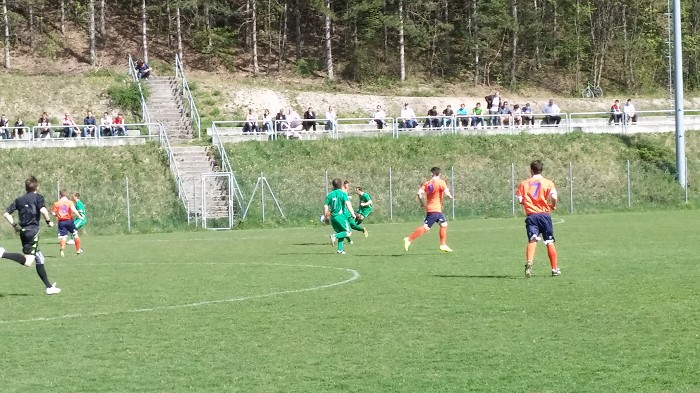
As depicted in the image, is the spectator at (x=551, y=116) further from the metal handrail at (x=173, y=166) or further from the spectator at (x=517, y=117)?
the metal handrail at (x=173, y=166)

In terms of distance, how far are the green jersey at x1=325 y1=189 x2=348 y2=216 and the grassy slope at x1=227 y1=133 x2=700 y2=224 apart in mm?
17657

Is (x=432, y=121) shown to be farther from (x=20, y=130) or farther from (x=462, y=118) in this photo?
(x=20, y=130)

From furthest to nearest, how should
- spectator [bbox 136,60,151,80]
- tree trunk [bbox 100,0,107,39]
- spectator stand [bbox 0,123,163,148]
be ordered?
tree trunk [bbox 100,0,107,39]
spectator [bbox 136,60,151,80]
spectator stand [bbox 0,123,163,148]

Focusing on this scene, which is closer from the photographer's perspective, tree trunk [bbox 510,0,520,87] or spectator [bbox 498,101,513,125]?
spectator [bbox 498,101,513,125]

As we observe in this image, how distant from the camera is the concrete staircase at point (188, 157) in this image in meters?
44.5

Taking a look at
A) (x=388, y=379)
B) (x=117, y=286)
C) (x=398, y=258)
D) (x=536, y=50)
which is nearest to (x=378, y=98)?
(x=536, y=50)

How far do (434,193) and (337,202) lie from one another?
2459mm

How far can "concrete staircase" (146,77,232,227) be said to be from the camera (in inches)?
1752

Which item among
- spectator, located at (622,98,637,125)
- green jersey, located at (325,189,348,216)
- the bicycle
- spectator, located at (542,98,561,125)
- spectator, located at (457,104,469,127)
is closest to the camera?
green jersey, located at (325,189,348,216)

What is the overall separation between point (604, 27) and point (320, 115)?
1110 inches

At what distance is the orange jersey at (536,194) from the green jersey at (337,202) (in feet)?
26.8

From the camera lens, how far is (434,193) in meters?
24.6

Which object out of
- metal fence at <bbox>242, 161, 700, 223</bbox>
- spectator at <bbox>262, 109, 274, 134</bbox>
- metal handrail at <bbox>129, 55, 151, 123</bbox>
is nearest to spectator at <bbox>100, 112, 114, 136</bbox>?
metal handrail at <bbox>129, 55, 151, 123</bbox>

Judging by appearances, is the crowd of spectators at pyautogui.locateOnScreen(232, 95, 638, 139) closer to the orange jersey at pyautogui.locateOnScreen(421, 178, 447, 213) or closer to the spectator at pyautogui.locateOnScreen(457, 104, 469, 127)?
the spectator at pyautogui.locateOnScreen(457, 104, 469, 127)
